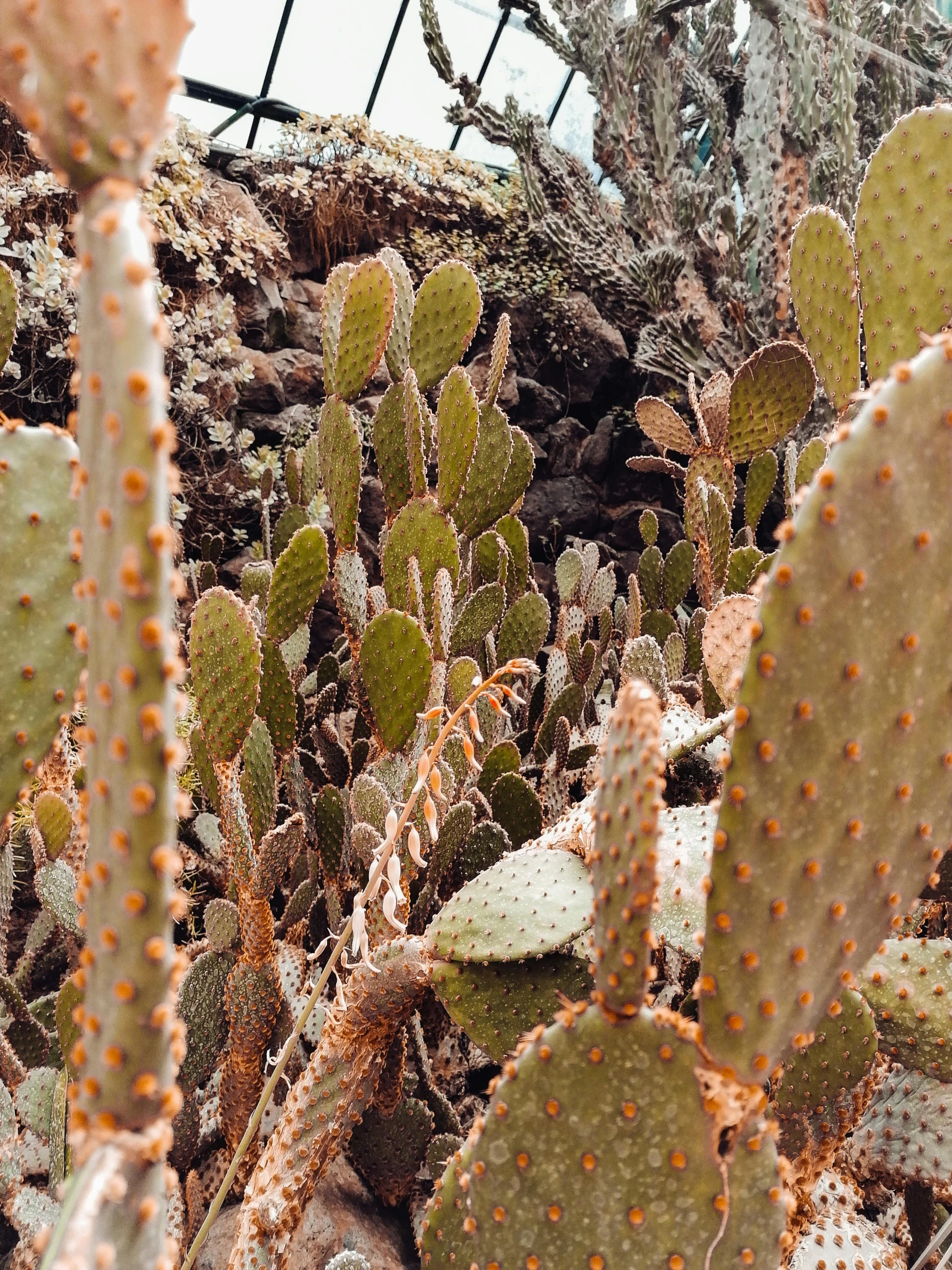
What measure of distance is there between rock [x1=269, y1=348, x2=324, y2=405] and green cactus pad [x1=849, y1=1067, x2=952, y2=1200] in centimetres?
484

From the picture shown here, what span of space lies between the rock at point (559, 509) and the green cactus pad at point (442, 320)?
3336 mm

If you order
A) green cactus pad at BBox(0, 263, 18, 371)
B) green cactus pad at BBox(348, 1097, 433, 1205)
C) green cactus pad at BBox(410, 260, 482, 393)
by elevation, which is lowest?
green cactus pad at BBox(348, 1097, 433, 1205)

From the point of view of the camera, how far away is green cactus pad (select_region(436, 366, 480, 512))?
2.15 m

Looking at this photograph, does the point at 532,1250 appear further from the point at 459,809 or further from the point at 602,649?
the point at 602,649

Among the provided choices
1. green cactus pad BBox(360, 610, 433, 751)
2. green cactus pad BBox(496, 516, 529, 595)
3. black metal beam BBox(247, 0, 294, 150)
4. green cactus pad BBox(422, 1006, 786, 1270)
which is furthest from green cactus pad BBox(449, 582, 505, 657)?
black metal beam BBox(247, 0, 294, 150)

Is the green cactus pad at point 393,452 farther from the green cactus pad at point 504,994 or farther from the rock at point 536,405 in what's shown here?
the rock at point 536,405

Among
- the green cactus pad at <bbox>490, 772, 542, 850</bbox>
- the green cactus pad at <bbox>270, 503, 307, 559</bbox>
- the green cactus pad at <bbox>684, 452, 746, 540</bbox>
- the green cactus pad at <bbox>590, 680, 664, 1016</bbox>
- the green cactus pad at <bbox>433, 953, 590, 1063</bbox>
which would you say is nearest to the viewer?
the green cactus pad at <bbox>590, 680, 664, 1016</bbox>

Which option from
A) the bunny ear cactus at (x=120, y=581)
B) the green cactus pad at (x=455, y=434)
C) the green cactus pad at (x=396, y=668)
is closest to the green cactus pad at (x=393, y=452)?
the green cactus pad at (x=455, y=434)

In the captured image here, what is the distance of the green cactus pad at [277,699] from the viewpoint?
184cm

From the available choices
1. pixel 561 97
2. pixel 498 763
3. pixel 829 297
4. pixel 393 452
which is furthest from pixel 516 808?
pixel 561 97

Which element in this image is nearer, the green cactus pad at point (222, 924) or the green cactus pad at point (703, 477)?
the green cactus pad at point (222, 924)

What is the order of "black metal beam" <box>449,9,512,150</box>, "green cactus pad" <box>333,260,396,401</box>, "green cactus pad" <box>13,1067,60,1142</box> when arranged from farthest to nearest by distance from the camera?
"black metal beam" <box>449,9,512,150</box>, "green cactus pad" <box>333,260,396,401</box>, "green cactus pad" <box>13,1067,60,1142</box>

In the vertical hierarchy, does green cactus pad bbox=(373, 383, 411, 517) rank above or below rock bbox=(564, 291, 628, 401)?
below

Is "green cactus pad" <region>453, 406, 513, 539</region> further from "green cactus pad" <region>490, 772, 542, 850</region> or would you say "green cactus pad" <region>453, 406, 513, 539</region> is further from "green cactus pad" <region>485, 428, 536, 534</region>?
"green cactus pad" <region>490, 772, 542, 850</region>
